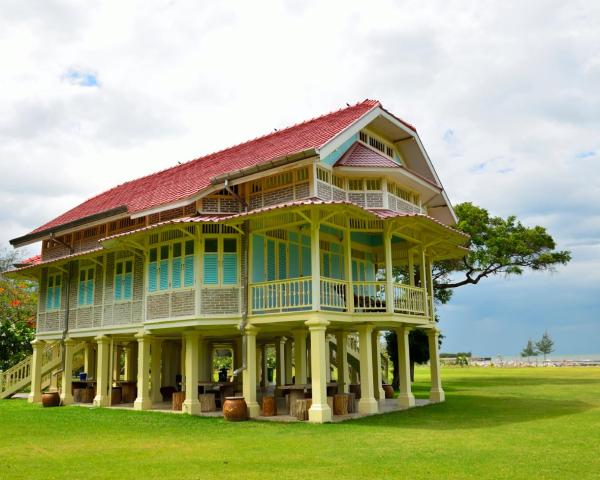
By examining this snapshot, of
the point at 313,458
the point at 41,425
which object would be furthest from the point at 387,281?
the point at 41,425

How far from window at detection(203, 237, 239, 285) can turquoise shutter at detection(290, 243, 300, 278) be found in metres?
2.06

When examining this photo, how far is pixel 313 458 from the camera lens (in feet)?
33.8

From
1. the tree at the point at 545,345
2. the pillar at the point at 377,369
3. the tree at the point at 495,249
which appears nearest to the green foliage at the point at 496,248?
the tree at the point at 495,249

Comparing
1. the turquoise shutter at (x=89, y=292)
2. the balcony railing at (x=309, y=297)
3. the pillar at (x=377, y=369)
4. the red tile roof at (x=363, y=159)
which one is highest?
the red tile roof at (x=363, y=159)

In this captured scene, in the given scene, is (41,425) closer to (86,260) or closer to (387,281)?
(86,260)

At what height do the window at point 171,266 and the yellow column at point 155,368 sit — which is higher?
the window at point 171,266

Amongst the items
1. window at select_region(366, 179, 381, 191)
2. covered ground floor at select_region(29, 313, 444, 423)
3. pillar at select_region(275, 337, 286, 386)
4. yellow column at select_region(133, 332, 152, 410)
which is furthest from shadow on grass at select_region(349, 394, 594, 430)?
yellow column at select_region(133, 332, 152, 410)

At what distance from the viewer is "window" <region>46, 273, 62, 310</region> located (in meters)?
24.4

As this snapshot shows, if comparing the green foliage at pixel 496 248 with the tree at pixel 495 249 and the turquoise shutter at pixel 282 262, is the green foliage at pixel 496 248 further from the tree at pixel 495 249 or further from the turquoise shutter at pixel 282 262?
the turquoise shutter at pixel 282 262

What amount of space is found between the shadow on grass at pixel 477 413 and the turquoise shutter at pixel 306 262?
15.8 feet

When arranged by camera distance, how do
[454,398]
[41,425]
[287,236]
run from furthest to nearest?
[454,398] < [287,236] < [41,425]

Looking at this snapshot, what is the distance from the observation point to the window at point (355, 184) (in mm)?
18391

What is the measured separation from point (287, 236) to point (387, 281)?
3485 millimetres

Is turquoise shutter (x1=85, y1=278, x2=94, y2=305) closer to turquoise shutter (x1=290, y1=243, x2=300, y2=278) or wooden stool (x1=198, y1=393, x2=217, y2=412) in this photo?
wooden stool (x1=198, y1=393, x2=217, y2=412)
